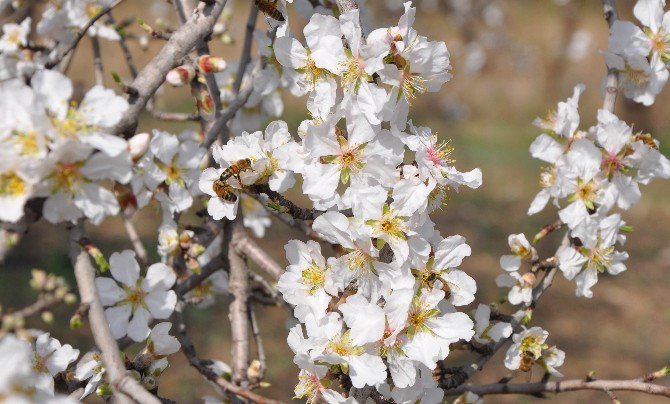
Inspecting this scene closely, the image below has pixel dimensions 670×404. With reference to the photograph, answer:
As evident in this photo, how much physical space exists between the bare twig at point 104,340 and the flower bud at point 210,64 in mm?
416

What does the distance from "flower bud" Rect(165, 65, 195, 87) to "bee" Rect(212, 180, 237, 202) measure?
0.28 metres

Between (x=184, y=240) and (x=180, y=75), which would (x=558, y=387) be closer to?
(x=184, y=240)

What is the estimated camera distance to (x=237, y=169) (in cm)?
93

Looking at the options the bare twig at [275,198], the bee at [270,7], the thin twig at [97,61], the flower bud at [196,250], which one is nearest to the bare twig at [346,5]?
the bee at [270,7]

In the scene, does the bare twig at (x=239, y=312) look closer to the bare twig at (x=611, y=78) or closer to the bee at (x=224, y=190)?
the bee at (x=224, y=190)

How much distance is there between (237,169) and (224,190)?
5 centimetres

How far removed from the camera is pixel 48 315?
1176 millimetres

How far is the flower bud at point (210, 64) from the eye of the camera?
3.74 feet

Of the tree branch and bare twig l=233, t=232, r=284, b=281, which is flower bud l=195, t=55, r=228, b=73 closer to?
bare twig l=233, t=232, r=284, b=281

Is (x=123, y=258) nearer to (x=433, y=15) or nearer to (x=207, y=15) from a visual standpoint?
(x=207, y=15)

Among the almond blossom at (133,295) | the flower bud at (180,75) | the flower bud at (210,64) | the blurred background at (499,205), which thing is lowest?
the blurred background at (499,205)

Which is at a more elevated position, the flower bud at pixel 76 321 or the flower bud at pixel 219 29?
the flower bud at pixel 76 321

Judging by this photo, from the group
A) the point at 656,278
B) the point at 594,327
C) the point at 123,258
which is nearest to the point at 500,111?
the point at 656,278

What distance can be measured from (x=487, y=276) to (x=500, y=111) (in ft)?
14.4
